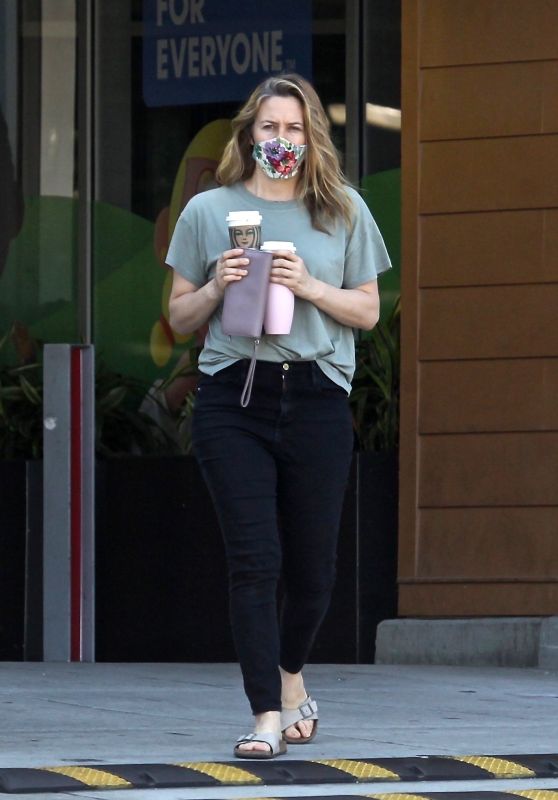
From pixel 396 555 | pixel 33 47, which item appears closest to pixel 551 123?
pixel 396 555

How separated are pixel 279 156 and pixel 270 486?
0.88 m

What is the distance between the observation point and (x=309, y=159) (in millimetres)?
4922

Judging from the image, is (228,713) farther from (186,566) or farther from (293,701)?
(186,566)

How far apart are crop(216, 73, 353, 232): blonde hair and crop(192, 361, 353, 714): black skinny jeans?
0.44 meters

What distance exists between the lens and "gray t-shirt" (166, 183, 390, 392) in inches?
192

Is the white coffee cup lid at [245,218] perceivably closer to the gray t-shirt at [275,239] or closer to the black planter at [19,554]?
the gray t-shirt at [275,239]

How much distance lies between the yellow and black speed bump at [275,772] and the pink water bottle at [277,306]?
1.12 m

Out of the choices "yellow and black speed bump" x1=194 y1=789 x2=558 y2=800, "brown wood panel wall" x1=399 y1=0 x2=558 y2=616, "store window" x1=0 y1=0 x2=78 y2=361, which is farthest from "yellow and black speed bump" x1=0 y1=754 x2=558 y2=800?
"store window" x1=0 y1=0 x2=78 y2=361

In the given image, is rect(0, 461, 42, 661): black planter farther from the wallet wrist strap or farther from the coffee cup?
the coffee cup

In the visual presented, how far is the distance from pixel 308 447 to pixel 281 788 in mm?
943

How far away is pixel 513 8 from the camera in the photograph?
25.2ft

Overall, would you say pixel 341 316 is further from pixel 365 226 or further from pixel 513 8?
pixel 513 8

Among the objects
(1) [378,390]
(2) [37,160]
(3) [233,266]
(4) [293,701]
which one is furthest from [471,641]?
(2) [37,160]

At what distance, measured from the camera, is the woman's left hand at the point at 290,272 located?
4.71m
